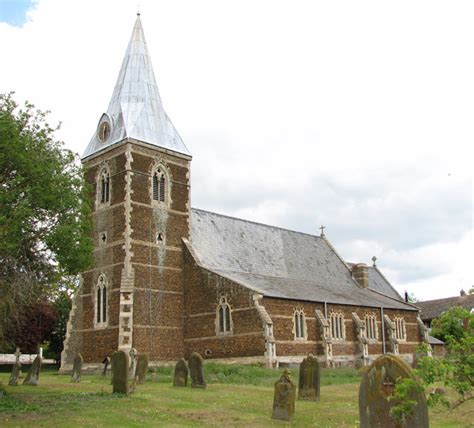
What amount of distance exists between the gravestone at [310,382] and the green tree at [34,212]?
805 centimetres

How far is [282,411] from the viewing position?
14.4 m

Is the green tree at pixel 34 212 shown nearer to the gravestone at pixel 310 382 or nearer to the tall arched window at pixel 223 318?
the gravestone at pixel 310 382

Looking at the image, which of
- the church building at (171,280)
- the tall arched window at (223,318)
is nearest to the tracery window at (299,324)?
the church building at (171,280)

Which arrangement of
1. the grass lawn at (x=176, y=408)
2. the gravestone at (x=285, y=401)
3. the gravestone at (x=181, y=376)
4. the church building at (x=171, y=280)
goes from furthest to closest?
the church building at (x=171, y=280), the gravestone at (x=181, y=376), the gravestone at (x=285, y=401), the grass lawn at (x=176, y=408)

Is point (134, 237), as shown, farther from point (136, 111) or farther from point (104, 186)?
point (136, 111)

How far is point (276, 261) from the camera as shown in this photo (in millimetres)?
40844

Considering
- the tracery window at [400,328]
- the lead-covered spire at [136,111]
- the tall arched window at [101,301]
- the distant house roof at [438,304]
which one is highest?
the lead-covered spire at [136,111]

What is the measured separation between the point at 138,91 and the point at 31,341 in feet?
Answer: 67.7

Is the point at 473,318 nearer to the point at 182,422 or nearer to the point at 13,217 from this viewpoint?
the point at 182,422

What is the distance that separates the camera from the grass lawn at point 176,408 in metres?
13.7

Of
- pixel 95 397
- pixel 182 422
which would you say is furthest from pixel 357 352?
pixel 182 422

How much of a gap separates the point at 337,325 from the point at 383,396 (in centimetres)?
2913

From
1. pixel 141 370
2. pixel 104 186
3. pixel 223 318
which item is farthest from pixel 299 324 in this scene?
pixel 104 186

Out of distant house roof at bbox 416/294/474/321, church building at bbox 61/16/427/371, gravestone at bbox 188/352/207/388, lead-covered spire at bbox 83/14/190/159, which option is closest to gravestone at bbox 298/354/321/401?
gravestone at bbox 188/352/207/388
